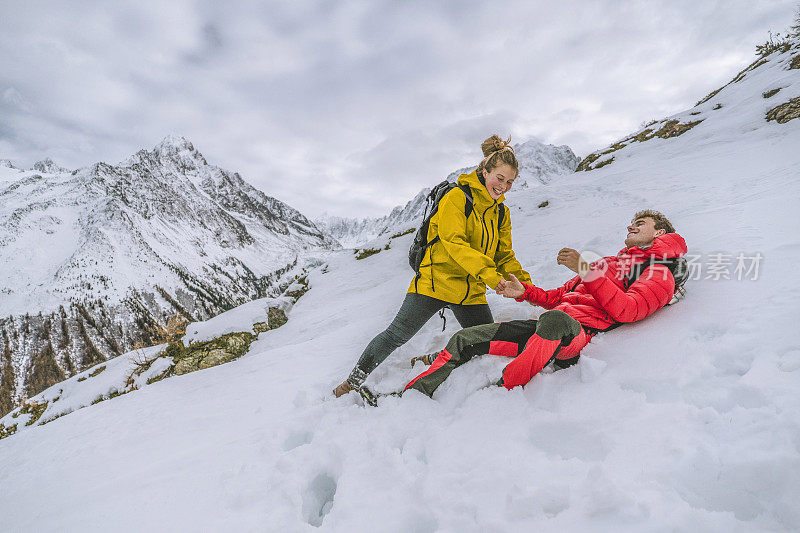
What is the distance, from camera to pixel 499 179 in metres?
3.32

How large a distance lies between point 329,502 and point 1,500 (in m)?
3.89

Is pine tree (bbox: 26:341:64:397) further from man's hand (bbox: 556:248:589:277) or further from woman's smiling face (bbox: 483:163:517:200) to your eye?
man's hand (bbox: 556:248:589:277)

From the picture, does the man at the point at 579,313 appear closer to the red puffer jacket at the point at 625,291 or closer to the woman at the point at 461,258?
the red puffer jacket at the point at 625,291

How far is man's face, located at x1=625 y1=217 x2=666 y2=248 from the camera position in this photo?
3.68 m

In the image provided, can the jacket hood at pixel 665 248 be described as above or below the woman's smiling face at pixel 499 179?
below

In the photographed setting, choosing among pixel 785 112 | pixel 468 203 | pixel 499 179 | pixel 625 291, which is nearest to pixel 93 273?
pixel 468 203

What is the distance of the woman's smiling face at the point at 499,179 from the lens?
3.29 metres

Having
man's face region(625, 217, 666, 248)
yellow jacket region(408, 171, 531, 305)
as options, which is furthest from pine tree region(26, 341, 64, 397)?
man's face region(625, 217, 666, 248)

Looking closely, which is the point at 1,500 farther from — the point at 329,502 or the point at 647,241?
the point at 647,241

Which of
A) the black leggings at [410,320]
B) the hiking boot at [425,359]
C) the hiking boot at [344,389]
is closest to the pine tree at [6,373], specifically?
the hiking boot at [344,389]

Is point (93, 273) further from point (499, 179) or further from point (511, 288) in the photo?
point (511, 288)

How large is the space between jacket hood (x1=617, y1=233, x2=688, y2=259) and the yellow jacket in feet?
5.29

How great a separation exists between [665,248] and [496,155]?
6.92 ft

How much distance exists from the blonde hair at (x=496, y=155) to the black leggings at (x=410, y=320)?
1589mm
